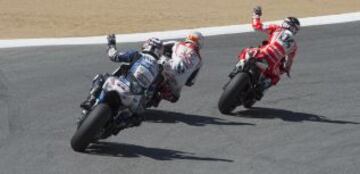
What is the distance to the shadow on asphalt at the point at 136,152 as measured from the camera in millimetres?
12461

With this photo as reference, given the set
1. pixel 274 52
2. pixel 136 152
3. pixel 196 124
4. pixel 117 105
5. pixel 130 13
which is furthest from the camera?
pixel 130 13

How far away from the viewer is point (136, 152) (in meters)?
12.7

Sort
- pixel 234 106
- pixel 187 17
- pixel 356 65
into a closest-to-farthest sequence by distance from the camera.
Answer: pixel 234 106 < pixel 356 65 < pixel 187 17

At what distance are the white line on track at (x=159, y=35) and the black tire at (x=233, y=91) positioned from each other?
7.88 m

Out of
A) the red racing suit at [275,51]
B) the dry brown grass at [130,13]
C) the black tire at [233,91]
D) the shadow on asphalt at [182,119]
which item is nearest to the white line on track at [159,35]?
the dry brown grass at [130,13]

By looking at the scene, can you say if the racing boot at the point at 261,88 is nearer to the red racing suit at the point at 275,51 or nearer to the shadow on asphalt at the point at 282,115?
the red racing suit at the point at 275,51

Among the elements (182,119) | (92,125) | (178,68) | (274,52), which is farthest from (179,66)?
(92,125)

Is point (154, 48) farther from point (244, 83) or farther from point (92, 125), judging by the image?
point (244, 83)

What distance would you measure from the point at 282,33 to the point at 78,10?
13.5 metres

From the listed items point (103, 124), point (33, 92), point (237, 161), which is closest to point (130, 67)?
point (103, 124)

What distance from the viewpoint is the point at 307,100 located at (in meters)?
16.6

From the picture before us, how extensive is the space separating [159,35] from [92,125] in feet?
38.7

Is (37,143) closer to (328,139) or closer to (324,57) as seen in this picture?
(328,139)

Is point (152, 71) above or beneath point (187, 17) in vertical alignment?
above
